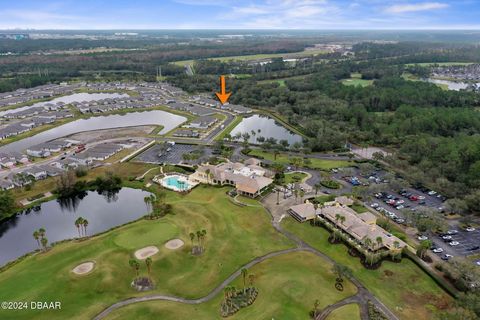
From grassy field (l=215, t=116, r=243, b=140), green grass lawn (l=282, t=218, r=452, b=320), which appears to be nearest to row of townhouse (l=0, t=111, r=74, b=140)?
grassy field (l=215, t=116, r=243, b=140)

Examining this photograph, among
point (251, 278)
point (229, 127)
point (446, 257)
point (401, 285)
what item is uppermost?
point (229, 127)

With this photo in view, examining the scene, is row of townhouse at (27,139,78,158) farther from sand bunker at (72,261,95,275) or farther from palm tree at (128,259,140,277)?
palm tree at (128,259,140,277)

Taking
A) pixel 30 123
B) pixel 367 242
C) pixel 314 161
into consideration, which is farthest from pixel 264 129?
pixel 30 123

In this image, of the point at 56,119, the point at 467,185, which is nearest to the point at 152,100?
the point at 56,119

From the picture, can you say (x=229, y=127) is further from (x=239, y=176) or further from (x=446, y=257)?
(x=446, y=257)

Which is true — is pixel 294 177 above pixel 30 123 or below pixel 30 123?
below

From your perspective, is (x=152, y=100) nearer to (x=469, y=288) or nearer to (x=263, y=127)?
(x=263, y=127)

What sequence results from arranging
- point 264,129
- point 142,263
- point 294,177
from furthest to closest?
point 264,129 < point 294,177 < point 142,263

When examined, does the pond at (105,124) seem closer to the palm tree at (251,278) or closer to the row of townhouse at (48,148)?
the row of townhouse at (48,148)
